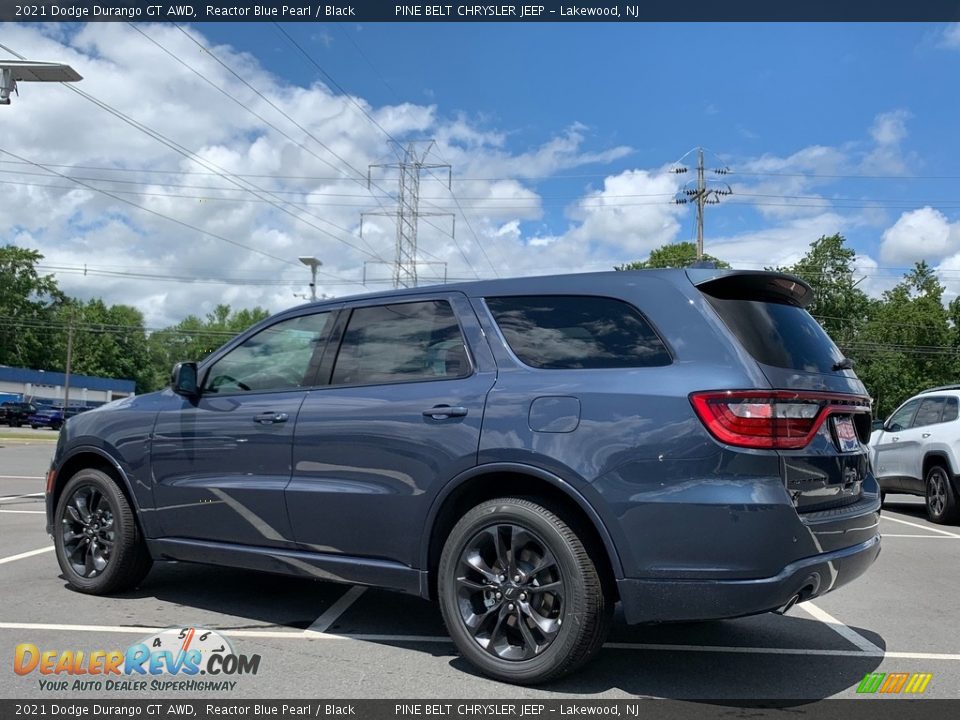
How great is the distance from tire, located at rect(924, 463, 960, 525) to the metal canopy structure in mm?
13309

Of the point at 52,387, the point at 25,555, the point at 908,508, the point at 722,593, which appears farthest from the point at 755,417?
the point at 52,387

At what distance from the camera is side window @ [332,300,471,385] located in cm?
421

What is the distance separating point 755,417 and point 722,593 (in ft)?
2.36

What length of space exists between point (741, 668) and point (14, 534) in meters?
6.76

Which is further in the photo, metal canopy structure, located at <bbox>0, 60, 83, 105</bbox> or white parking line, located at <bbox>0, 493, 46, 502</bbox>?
metal canopy structure, located at <bbox>0, 60, 83, 105</bbox>

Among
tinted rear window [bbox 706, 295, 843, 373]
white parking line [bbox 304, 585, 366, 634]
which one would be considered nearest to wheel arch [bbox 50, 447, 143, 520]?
white parking line [bbox 304, 585, 366, 634]

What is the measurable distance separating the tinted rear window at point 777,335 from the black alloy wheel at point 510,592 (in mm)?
1280

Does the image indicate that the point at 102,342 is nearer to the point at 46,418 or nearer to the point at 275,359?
the point at 46,418

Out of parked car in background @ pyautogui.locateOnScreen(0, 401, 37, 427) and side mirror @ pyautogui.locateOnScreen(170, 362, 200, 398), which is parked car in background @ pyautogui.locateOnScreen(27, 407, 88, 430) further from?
side mirror @ pyautogui.locateOnScreen(170, 362, 200, 398)

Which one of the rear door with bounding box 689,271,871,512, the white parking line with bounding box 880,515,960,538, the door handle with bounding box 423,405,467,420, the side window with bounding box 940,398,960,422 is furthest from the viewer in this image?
the side window with bounding box 940,398,960,422

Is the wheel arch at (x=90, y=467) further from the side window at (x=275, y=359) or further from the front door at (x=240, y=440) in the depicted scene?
the side window at (x=275, y=359)

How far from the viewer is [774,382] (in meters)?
3.47

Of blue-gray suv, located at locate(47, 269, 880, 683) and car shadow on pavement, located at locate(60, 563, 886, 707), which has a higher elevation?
blue-gray suv, located at locate(47, 269, 880, 683)

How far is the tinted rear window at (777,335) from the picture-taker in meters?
3.63
